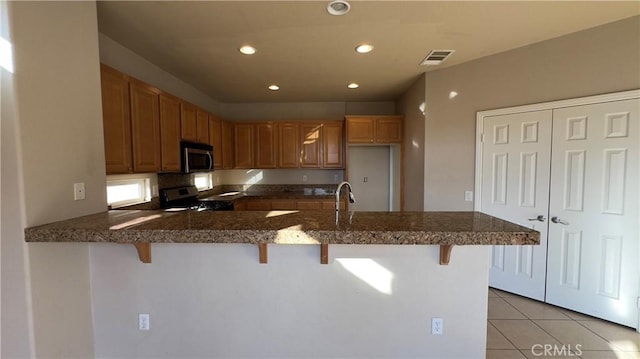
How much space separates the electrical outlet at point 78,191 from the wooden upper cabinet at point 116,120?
43 cm

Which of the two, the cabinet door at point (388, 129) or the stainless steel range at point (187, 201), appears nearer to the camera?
the stainless steel range at point (187, 201)

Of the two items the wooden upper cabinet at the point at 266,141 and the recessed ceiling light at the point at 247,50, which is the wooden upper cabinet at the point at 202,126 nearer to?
the wooden upper cabinet at the point at 266,141

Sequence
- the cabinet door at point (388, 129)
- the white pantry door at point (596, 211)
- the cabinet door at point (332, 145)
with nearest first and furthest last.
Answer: the white pantry door at point (596, 211), the cabinet door at point (388, 129), the cabinet door at point (332, 145)

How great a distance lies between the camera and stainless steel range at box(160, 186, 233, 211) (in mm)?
3268

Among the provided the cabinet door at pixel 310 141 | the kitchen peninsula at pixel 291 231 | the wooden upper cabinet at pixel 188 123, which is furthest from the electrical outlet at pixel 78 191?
the cabinet door at pixel 310 141

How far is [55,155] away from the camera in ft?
5.20

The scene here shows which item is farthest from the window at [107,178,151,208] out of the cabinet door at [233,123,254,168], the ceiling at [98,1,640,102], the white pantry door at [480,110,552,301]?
the white pantry door at [480,110,552,301]

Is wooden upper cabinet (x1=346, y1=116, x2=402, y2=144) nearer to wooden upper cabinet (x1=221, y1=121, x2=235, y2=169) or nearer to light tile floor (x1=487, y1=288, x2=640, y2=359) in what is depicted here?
wooden upper cabinet (x1=221, y1=121, x2=235, y2=169)

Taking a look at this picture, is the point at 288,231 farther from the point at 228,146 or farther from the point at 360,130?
the point at 228,146

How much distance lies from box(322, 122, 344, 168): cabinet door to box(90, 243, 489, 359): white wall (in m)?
3.20

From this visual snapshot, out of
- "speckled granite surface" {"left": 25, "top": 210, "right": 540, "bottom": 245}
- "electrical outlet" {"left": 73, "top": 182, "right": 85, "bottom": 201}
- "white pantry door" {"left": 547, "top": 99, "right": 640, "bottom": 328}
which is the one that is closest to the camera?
"speckled granite surface" {"left": 25, "top": 210, "right": 540, "bottom": 245}

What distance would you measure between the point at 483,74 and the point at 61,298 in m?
4.21

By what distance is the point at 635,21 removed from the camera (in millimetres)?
2270

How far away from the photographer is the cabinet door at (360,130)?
4.59 m
